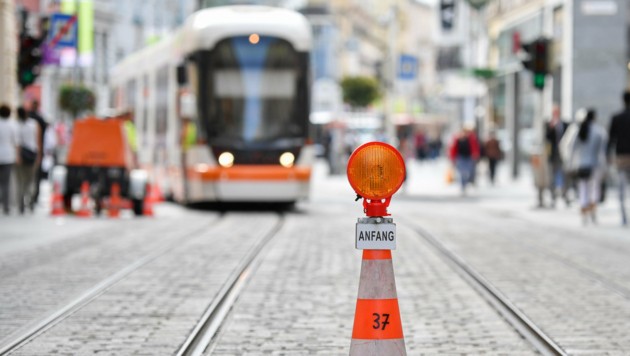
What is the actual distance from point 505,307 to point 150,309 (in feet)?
8.14

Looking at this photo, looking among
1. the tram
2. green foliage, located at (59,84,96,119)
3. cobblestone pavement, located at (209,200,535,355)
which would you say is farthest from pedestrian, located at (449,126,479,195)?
green foliage, located at (59,84,96,119)

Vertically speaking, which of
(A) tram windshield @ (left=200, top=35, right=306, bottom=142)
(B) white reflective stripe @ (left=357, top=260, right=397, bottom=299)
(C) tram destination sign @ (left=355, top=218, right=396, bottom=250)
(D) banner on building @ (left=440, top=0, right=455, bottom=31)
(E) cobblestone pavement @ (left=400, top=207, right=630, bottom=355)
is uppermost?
(D) banner on building @ (left=440, top=0, right=455, bottom=31)

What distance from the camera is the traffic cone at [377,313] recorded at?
6.43 metres

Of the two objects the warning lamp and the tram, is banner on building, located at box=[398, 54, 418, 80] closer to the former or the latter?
the tram

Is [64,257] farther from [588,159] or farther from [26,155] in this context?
[588,159]

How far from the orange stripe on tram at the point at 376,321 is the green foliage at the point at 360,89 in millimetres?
88076

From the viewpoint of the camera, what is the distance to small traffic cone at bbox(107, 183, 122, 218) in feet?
73.9

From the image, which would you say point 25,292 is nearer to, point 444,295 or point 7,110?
point 444,295

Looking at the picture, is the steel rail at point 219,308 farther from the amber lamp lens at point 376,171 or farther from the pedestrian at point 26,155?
the pedestrian at point 26,155

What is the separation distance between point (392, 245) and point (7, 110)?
16.7 m

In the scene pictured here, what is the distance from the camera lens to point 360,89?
3718 inches

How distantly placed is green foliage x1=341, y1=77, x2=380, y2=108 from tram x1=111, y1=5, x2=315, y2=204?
69.9 meters

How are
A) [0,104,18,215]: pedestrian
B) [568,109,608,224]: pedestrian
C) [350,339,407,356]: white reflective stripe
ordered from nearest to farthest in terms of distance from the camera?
1. [350,339,407,356]: white reflective stripe
2. [568,109,608,224]: pedestrian
3. [0,104,18,215]: pedestrian

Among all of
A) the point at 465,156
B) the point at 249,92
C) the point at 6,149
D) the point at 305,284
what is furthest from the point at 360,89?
the point at 305,284
